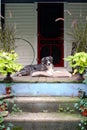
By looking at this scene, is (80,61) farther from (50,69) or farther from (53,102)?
(50,69)

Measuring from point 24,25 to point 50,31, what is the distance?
0.79 m

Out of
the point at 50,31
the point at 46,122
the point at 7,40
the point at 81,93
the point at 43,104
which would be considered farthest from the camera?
the point at 50,31

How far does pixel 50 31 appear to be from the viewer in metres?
9.80

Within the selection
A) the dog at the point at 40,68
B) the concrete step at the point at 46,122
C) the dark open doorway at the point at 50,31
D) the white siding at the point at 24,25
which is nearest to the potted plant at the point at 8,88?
the concrete step at the point at 46,122

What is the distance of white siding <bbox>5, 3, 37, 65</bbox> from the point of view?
9.91 meters

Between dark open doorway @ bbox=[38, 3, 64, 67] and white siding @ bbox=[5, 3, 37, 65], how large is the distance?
0.70 feet

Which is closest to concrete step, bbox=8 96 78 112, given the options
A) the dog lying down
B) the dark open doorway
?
the dog lying down

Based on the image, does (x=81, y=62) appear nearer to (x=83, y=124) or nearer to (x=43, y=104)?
(x=43, y=104)

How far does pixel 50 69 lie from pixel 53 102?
76.6 inches

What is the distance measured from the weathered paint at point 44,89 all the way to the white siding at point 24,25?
388cm

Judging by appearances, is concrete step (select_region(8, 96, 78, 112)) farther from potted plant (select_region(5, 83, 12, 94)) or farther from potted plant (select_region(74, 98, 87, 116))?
potted plant (select_region(5, 83, 12, 94))

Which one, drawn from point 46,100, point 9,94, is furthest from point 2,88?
point 46,100

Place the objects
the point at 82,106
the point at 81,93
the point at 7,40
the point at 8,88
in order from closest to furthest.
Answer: the point at 82,106
the point at 81,93
the point at 8,88
the point at 7,40

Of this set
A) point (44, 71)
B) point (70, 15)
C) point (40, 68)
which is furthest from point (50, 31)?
point (44, 71)
